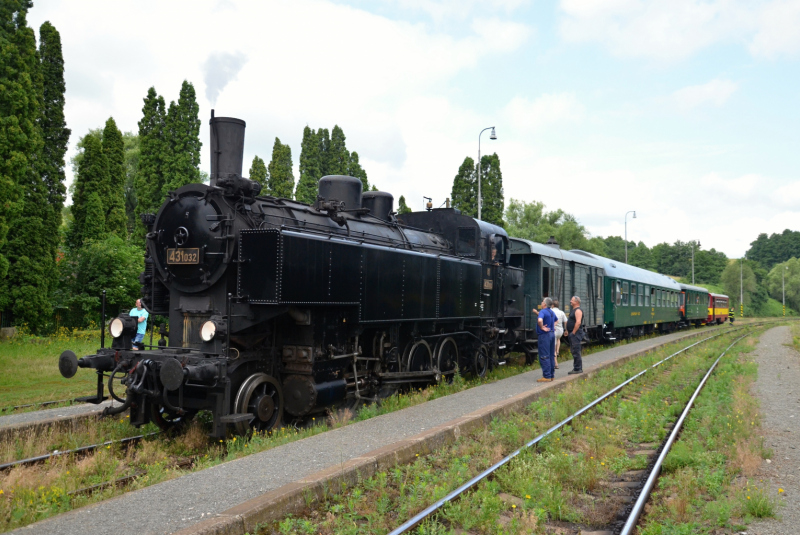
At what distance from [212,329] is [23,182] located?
14105 mm

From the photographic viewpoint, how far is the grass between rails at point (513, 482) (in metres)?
4.04

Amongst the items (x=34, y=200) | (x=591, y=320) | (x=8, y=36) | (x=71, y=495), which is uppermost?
(x=8, y=36)

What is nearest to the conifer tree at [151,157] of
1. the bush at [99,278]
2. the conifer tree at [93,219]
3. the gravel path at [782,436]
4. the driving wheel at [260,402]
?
the conifer tree at [93,219]

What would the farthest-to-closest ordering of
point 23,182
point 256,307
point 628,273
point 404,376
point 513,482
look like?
point 628,273
point 23,182
point 404,376
point 256,307
point 513,482

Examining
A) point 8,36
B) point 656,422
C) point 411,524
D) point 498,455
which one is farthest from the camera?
point 8,36

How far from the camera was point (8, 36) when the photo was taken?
579 inches

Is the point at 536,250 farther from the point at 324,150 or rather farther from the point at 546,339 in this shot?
the point at 324,150

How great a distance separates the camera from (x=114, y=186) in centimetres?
2422

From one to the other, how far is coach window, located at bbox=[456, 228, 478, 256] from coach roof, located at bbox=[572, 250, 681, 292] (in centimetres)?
919

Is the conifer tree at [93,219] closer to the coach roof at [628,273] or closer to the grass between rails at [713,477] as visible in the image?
the coach roof at [628,273]

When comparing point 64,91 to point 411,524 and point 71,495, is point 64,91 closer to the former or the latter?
point 71,495

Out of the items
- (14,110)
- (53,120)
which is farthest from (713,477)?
(53,120)

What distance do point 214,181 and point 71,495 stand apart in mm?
3500

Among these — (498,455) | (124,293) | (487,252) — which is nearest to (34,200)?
(124,293)
